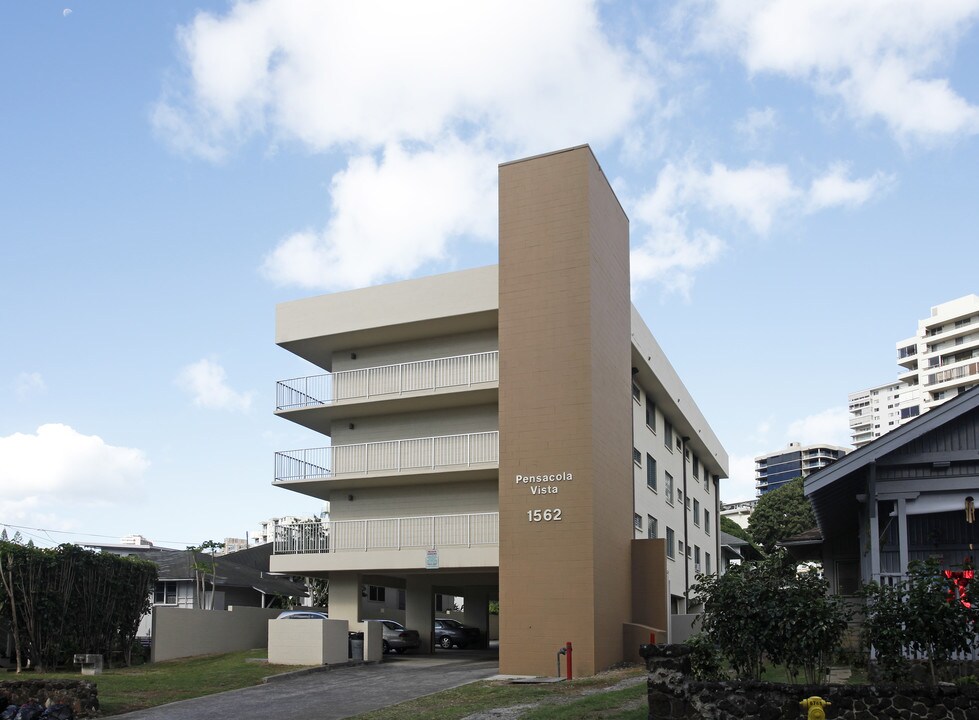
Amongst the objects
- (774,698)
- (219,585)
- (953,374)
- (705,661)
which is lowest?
(219,585)

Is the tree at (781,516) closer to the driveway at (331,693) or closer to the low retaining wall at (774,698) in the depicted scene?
the driveway at (331,693)

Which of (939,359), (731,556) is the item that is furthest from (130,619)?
(939,359)

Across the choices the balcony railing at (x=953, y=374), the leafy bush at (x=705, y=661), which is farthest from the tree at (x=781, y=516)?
the leafy bush at (x=705, y=661)

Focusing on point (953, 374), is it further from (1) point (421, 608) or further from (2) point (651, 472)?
(1) point (421, 608)

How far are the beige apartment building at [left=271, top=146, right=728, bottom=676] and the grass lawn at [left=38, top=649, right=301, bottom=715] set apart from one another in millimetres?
4437

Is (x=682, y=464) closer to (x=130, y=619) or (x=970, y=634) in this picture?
(x=130, y=619)

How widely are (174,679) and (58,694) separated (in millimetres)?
5679

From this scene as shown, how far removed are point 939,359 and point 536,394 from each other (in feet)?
351

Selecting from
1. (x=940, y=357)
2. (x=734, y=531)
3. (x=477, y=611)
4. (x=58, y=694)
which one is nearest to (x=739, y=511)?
(x=940, y=357)

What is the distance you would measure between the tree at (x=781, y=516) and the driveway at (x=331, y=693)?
55924 millimetres

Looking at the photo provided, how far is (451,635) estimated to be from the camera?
39.9m

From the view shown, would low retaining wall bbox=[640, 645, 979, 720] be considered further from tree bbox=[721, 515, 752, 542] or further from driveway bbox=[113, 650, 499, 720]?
tree bbox=[721, 515, 752, 542]

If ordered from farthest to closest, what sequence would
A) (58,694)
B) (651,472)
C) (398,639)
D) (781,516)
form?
(781,516) < (651,472) < (398,639) < (58,694)

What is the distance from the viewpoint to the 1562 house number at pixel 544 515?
26.2 metres
